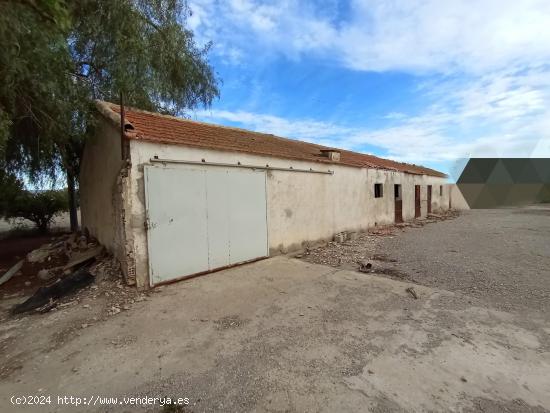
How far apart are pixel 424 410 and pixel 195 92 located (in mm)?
10960

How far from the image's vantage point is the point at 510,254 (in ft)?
27.1

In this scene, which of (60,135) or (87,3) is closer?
(87,3)

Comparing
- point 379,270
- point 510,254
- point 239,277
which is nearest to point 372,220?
point 510,254

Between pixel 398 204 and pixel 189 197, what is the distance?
42.5 ft

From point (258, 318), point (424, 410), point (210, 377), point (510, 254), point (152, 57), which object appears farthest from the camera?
point (510, 254)

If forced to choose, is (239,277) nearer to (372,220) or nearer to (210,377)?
(210,377)

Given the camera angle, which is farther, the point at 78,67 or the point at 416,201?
the point at 416,201

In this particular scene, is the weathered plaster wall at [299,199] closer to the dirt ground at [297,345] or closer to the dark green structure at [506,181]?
the dirt ground at [297,345]

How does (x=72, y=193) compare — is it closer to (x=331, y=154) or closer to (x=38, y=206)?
(x=38, y=206)

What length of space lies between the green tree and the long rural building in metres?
0.65

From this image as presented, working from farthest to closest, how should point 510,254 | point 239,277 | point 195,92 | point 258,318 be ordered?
point 195,92
point 510,254
point 239,277
point 258,318

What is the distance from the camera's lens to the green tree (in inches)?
191

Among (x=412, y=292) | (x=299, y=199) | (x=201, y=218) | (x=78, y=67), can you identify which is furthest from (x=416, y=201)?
(x=78, y=67)

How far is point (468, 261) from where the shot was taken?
759cm
